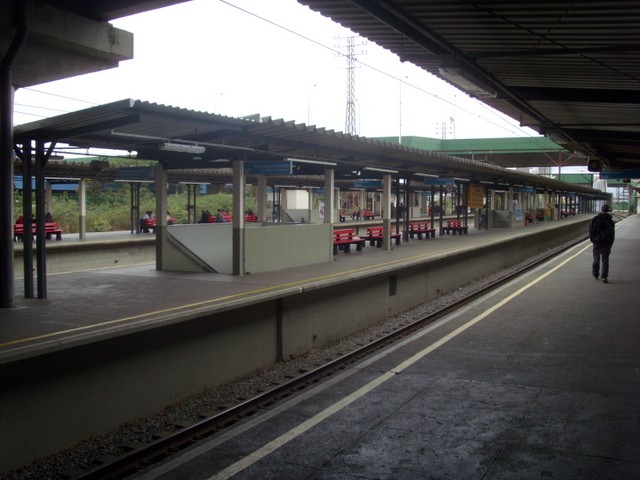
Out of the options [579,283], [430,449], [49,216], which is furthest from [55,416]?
[49,216]

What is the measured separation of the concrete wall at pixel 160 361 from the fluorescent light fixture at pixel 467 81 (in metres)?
3.35

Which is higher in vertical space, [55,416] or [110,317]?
[110,317]

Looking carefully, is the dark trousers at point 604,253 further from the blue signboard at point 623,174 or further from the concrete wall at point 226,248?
the blue signboard at point 623,174

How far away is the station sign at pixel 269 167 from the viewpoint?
11227 millimetres

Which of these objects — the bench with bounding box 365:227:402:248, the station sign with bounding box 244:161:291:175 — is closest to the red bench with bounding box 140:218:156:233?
the bench with bounding box 365:227:402:248

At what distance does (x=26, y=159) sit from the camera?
27.2 ft

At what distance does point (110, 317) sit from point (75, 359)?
4.93ft

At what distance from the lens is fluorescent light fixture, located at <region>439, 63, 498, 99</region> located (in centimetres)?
718

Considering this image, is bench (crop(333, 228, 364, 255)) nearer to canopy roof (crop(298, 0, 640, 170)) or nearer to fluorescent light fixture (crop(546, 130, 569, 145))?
fluorescent light fixture (crop(546, 130, 569, 145))

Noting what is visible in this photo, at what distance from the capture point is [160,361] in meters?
6.07

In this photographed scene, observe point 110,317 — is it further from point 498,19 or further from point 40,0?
point 498,19

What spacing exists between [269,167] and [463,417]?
23.0 ft

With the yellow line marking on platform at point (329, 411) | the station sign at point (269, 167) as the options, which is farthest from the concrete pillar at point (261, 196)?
the yellow line marking on platform at point (329, 411)

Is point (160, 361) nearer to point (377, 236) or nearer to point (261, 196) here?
point (261, 196)
